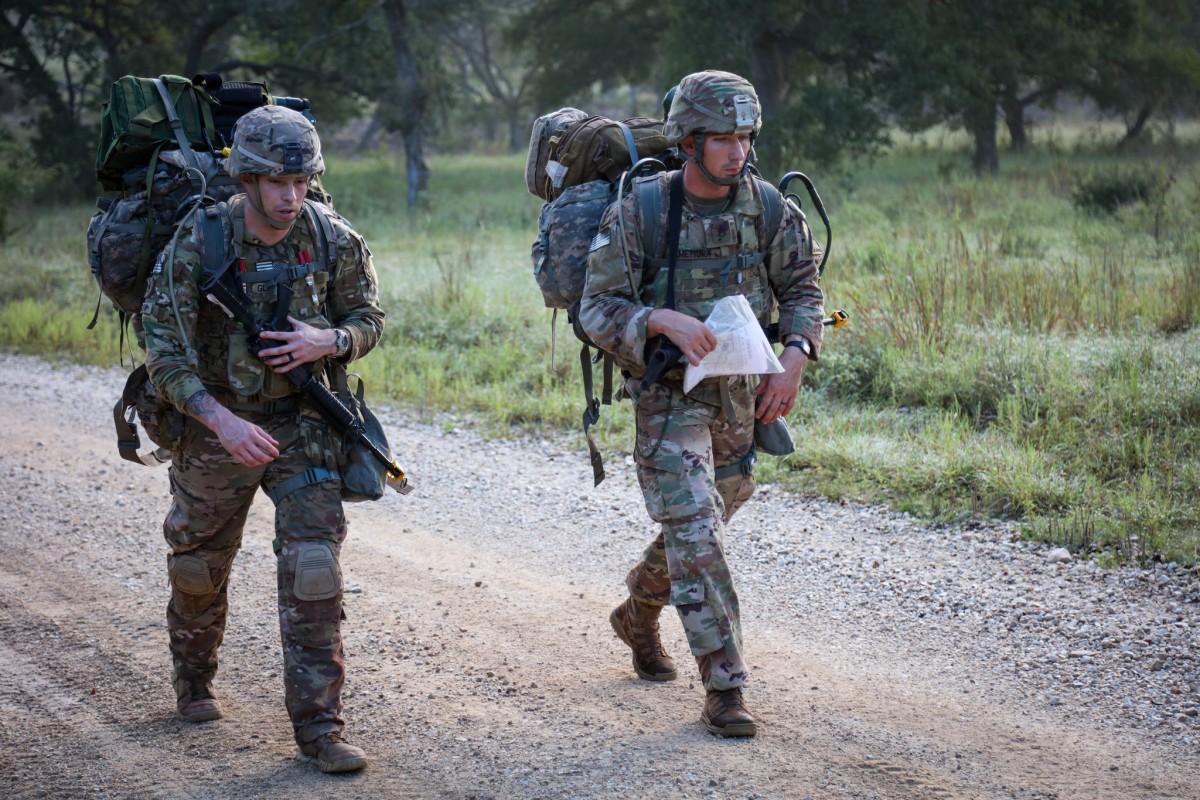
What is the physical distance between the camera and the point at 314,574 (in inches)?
141

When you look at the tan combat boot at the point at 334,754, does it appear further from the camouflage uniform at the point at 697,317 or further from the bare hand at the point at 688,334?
the bare hand at the point at 688,334

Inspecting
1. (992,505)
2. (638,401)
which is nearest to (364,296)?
(638,401)

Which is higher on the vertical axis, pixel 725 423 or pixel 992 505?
pixel 725 423

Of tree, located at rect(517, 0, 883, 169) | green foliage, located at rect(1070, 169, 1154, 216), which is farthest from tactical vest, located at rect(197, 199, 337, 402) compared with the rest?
tree, located at rect(517, 0, 883, 169)

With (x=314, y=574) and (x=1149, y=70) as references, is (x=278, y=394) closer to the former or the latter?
(x=314, y=574)

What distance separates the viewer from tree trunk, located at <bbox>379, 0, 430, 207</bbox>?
71.8 feet

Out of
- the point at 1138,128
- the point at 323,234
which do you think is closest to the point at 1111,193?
the point at 1138,128

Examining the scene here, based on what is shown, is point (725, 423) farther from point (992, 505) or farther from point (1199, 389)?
point (1199, 389)

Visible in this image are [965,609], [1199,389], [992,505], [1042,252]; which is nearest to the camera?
[965,609]

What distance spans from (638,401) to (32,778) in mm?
2137

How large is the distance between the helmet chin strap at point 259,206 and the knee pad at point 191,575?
3.56ft

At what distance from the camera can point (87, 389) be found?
9.33 metres

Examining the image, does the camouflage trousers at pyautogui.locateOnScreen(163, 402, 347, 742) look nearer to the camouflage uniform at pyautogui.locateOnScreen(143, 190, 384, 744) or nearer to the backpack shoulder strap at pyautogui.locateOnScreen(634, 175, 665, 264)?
the camouflage uniform at pyautogui.locateOnScreen(143, 190, 384, 744)

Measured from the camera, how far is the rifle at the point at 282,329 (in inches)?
142
